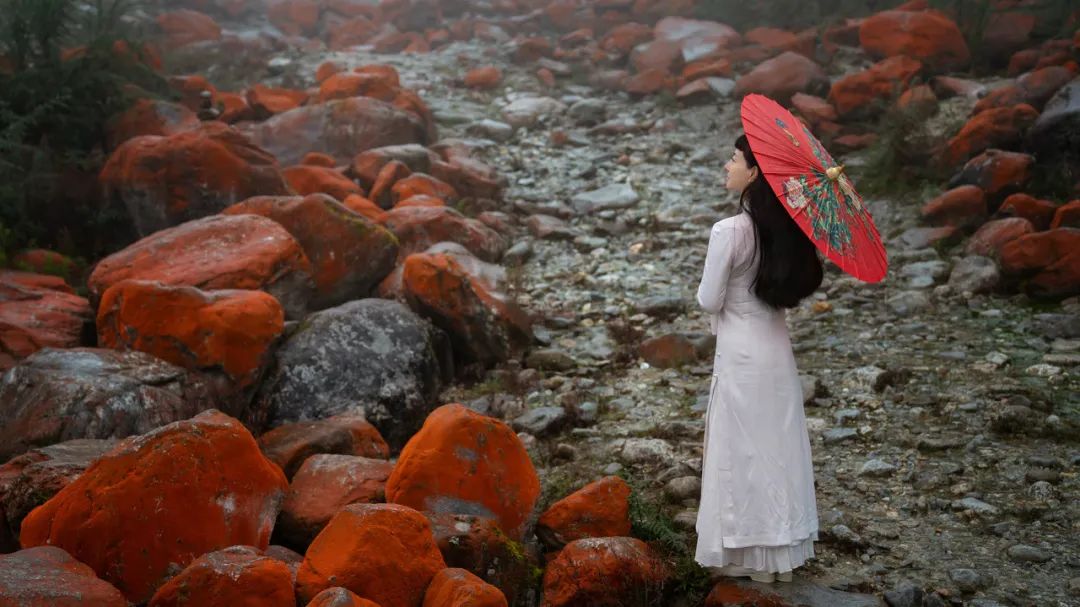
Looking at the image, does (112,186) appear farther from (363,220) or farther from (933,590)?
(933,590)

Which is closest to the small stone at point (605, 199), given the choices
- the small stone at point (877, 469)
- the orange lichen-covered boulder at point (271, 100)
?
the orange lichen-covered boulder at point (271, 100)

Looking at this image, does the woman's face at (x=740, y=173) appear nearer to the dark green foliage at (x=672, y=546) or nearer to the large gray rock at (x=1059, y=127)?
the dark green foliage at (x=672, y=546)

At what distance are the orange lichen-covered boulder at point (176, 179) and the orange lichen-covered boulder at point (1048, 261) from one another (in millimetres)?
6286

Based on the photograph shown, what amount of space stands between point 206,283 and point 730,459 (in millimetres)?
4058

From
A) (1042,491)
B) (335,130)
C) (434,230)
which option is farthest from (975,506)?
(335,130)

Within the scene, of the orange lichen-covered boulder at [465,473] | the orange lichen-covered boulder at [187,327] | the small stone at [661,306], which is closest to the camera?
the orange lichen-covered boulder at [465,473]

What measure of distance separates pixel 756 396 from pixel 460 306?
133 inches

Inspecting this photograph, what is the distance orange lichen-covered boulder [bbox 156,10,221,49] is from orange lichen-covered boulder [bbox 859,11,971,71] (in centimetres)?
1067

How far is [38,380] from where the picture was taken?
5086mm

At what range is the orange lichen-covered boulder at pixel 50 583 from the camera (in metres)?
3.19

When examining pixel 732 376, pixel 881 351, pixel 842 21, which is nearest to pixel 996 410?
pixel 881 351

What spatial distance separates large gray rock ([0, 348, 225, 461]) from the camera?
494 centimetres

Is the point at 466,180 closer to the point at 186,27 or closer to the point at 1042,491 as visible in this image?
the point at 1042,491

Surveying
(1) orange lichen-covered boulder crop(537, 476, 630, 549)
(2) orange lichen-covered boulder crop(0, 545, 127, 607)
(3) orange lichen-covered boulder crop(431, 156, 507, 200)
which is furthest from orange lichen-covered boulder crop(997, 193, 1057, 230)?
(2) orange lichen-covered boulder crop(0, 545, 127, 607)
